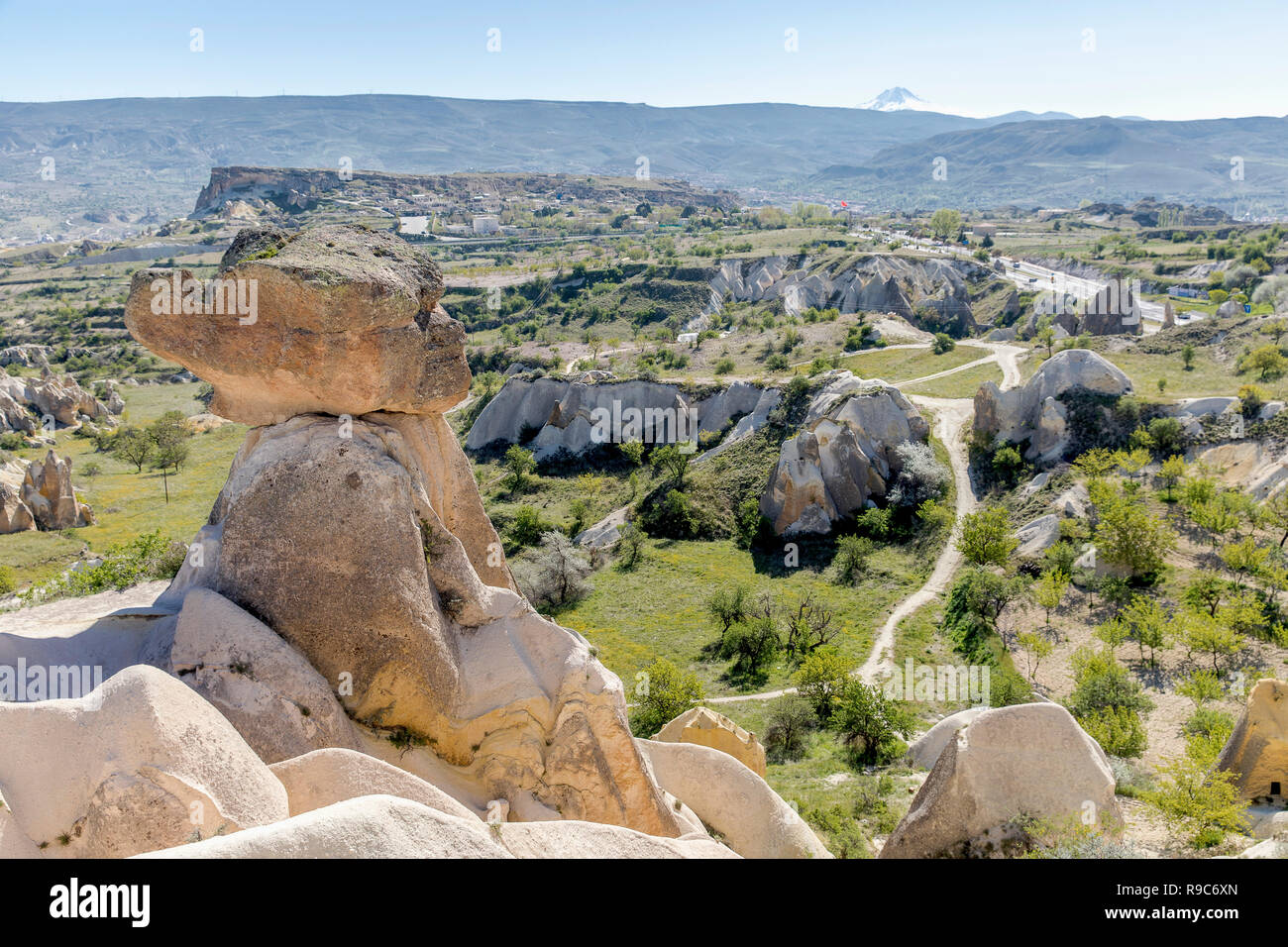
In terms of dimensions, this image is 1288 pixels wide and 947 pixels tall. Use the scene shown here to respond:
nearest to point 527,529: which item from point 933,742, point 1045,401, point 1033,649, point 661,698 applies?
point 661,698

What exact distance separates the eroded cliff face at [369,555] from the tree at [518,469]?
45.1m

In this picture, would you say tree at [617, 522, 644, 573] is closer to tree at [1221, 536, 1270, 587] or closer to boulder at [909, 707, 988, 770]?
boulder at [909, 707, 988, 770]

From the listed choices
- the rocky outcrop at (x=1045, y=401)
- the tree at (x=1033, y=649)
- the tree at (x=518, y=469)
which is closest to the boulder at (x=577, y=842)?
the tree at (x=1033, y=649)

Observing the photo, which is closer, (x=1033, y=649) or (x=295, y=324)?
(x=295, y=324)

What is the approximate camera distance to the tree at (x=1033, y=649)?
28281mm

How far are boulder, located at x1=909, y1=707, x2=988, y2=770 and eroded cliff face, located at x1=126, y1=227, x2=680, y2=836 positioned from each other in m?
12.0

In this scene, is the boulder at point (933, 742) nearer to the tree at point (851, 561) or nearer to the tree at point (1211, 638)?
the tree at point (1211, 638)

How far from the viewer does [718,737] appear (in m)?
18.9

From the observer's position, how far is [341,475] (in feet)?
38.9

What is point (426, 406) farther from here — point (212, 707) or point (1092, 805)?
point (1092, 805)

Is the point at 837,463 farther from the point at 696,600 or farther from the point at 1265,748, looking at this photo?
the point at 1265,748

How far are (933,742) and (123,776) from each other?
815 inches
